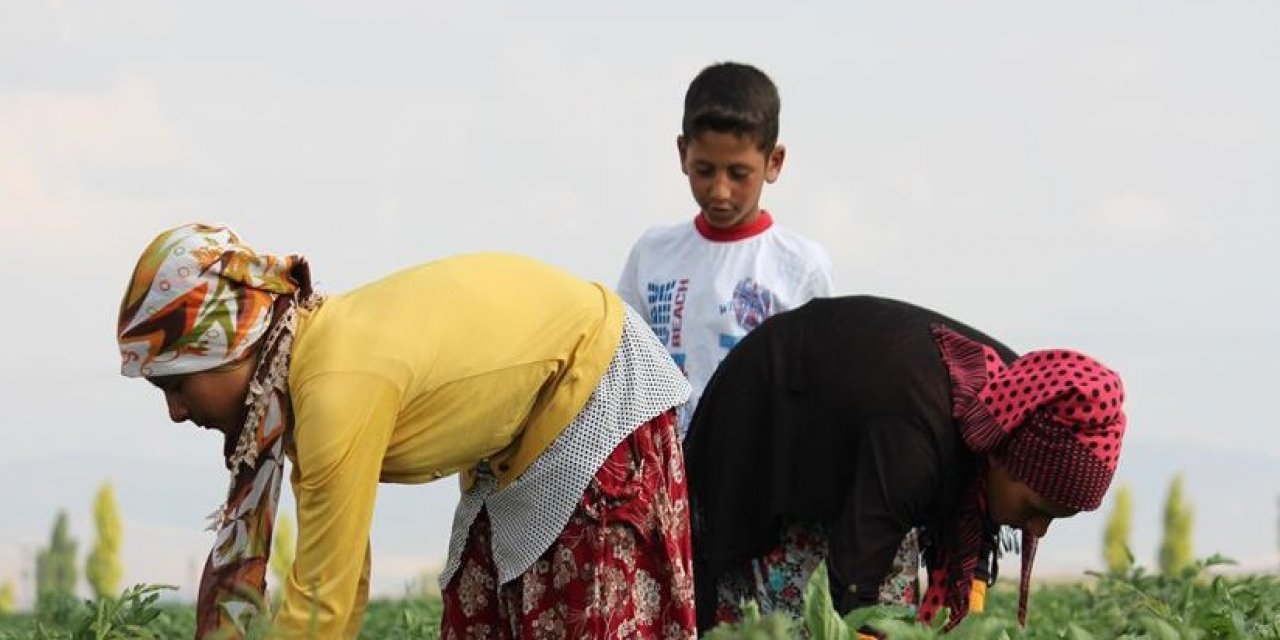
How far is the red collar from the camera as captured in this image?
592 cm

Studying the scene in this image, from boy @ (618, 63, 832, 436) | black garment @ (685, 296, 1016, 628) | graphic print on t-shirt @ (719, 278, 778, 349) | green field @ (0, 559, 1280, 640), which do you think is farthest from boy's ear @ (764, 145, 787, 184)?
green field @ (0, 559, 1280, 640)

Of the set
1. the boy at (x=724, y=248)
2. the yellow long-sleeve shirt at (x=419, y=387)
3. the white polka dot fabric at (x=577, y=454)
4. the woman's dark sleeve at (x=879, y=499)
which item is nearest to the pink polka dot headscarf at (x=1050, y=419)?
the woman's dark sleeve at (x=879, y=499)

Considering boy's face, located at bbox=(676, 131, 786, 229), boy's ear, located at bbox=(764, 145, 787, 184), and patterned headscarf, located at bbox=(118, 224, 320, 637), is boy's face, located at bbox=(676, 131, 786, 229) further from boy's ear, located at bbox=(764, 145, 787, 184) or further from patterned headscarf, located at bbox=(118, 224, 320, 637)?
patterned headscarf, located at bbox=(118, 224, 320, 637)

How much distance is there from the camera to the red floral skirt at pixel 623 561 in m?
4.24

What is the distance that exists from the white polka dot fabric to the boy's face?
1.43m

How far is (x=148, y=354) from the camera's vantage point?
3.74 m

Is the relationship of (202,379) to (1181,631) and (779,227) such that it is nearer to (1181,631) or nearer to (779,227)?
(1181,631)

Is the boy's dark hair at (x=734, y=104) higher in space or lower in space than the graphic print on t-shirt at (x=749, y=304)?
higher

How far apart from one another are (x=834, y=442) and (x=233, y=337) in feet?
4.58

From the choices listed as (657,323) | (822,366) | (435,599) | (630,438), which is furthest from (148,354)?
(435,599)

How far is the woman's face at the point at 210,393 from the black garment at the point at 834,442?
126cm

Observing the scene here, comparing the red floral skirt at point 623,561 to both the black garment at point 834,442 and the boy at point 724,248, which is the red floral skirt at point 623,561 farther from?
the boy at point 724,248

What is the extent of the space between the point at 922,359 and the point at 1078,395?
353 millimetres

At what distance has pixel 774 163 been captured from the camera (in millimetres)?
6008
